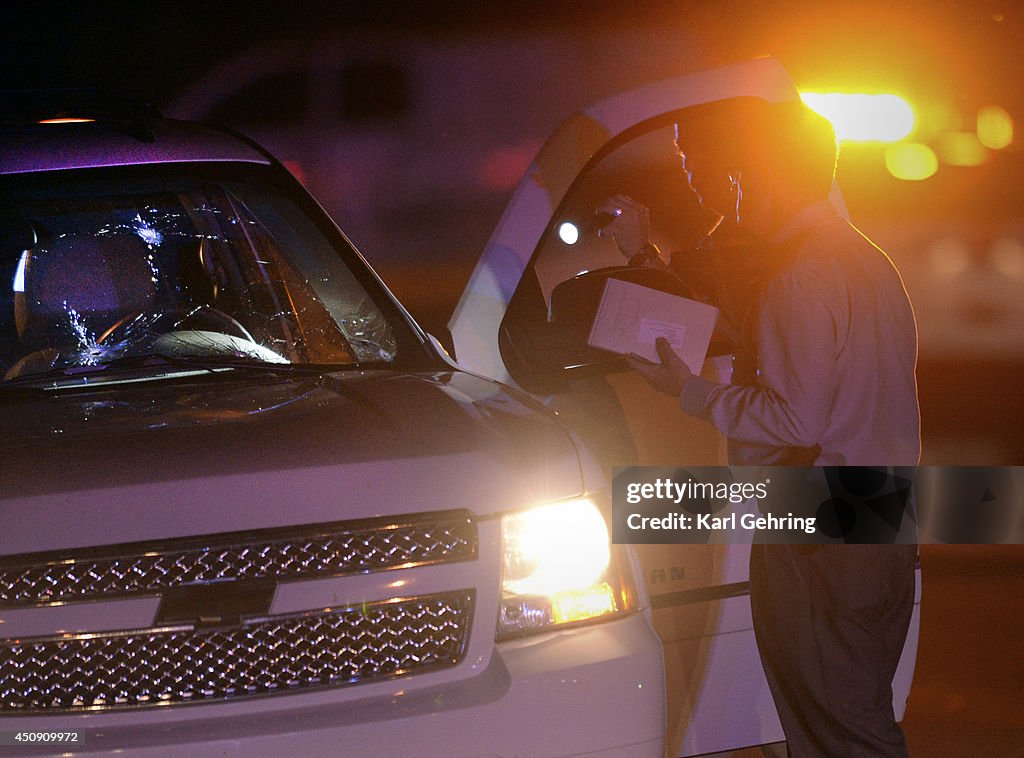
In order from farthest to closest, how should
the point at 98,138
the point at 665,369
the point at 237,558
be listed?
the point at 98,138 < the point at 665,369 < the point at 237,558

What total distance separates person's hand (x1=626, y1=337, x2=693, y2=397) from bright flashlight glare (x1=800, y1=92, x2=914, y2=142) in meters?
0.76

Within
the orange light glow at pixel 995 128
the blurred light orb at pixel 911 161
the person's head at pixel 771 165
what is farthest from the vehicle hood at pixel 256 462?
the orange light glow at pixel 995 128

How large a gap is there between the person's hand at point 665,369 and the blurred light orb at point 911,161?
27.1 feet

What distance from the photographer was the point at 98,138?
4012mm

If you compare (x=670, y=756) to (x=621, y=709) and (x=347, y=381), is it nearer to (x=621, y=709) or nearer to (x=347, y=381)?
(x=621, y=709)

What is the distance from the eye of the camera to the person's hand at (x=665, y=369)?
145 inches

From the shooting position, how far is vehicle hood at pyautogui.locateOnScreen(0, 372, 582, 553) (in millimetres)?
2621

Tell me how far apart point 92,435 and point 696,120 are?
5.91 feet

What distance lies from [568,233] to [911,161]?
318 inches

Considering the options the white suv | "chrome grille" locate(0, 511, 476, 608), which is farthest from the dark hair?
"chrome grille" locate(0, 511, 476, 608)

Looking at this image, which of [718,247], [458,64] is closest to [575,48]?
[458,64]

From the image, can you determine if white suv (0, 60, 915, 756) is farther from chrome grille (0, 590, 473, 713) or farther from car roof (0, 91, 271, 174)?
car roof (0, 91, 271, 174)

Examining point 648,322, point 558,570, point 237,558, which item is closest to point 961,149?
point 648,322

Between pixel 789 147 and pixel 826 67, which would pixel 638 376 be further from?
pixel 826 67
